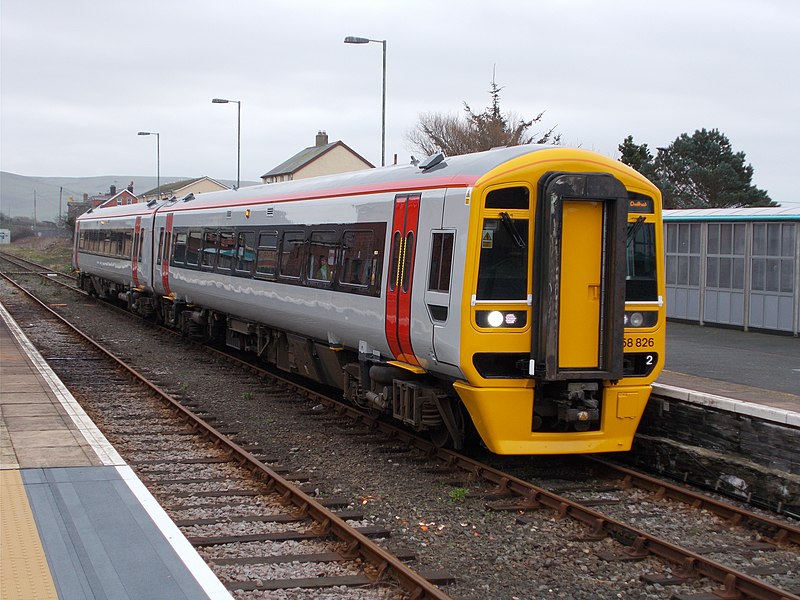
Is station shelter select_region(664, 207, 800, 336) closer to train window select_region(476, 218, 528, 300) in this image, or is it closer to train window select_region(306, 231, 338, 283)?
train window select_region(306, 231, 338, 283)

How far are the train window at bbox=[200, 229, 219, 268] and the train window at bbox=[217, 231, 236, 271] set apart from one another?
246mm

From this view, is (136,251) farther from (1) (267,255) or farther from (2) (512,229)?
(2) (512,229)

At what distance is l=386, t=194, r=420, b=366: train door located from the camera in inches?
371

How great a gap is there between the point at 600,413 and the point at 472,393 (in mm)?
1308

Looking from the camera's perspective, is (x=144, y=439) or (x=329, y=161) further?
(x=329, y=161)

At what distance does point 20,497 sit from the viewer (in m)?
7.40

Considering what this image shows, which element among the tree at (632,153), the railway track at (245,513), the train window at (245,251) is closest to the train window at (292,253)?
the train window at (245,251)

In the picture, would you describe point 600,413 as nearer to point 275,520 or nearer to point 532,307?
point 532,307

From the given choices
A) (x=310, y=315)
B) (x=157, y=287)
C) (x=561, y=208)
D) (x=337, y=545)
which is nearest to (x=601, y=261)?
(x=561, y=208)

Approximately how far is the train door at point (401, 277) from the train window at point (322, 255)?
1.78 meters

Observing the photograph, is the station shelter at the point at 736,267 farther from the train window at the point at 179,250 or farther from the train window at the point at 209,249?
the train window at the point at 179,250

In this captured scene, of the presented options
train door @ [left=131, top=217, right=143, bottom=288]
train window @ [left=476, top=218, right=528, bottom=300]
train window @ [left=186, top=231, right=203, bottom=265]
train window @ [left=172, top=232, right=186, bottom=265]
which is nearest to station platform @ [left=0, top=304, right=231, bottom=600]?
train window @ [left=476, top=218, right=528, bottom=300]

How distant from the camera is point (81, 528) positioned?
21.9 ft

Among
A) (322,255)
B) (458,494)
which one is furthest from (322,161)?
(458,494)
